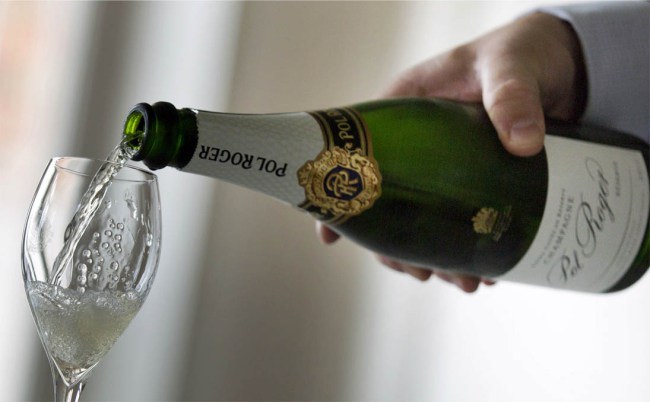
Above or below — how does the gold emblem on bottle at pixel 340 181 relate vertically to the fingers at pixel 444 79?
below

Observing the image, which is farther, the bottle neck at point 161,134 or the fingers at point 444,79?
the fingers at point 444,79

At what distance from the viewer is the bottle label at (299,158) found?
68 cm

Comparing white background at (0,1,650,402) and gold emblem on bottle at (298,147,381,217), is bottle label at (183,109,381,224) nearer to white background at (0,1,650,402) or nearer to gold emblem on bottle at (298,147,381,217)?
gold emblem on bottle at (298,147,381,217)

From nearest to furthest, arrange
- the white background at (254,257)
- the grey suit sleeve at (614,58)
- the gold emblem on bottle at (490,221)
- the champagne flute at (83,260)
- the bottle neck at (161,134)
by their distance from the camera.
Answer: the champagne flute at (83,260) → the bottle neck at (161,134) → the gold emblem on bottle at (490,221) → the grey suit sleeve at (614,58) → the white background at (254,257)

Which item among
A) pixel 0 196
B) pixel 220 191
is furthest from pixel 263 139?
pixel 220 191

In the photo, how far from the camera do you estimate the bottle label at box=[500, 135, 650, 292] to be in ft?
2.36

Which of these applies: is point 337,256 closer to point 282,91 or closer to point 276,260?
point 276,260

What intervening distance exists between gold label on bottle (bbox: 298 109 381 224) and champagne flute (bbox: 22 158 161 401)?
0.67ft

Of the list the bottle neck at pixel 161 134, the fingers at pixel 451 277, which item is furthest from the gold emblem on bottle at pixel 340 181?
the fingers at pixel 451 277

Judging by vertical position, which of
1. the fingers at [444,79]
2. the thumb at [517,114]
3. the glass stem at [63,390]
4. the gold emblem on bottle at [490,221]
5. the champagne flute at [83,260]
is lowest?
the glass stem at [63,390]

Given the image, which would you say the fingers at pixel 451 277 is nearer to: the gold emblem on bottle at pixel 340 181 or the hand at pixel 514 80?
the hand at pixel 514 80

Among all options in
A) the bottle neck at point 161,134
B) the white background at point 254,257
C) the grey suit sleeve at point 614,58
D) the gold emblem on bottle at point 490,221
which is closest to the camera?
the bottle neck at point 161,134

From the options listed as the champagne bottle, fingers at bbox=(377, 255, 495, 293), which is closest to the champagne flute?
the champagne bottle

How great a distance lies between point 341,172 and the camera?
28.9 inches
